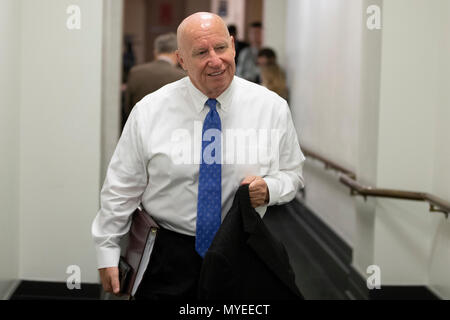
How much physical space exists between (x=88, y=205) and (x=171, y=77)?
52.2 inches

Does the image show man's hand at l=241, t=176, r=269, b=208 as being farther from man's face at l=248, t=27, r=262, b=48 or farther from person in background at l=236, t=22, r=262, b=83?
man's face at l=248, t=27, r=262, b=48

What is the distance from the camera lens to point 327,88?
6.52 m

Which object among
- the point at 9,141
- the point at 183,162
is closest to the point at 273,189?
the point at 183,162

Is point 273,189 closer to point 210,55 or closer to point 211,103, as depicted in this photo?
point 211,103

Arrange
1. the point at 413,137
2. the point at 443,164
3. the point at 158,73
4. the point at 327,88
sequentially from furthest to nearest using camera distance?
the point at 327,88 < the point at 158,73 < the point at 413,137 < the point at 443,164

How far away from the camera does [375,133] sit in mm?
4395

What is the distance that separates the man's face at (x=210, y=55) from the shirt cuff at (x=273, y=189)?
39 cm

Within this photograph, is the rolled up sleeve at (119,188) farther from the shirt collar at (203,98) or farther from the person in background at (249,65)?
the person in background at (249,65)

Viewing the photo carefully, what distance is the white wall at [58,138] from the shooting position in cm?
425

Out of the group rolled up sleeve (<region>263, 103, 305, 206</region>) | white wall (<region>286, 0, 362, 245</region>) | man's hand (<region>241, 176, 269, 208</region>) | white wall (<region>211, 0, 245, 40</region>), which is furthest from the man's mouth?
white wall (<region>211, 0, 245, 40</region>)

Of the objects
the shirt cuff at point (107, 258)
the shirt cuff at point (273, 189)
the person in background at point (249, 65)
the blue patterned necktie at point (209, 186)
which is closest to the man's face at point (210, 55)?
the blue patterned necktie at point (209, 186)

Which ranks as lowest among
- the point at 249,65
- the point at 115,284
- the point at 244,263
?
the point at 115,284

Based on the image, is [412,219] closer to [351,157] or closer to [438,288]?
[438,288]

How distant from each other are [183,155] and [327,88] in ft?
14.2
